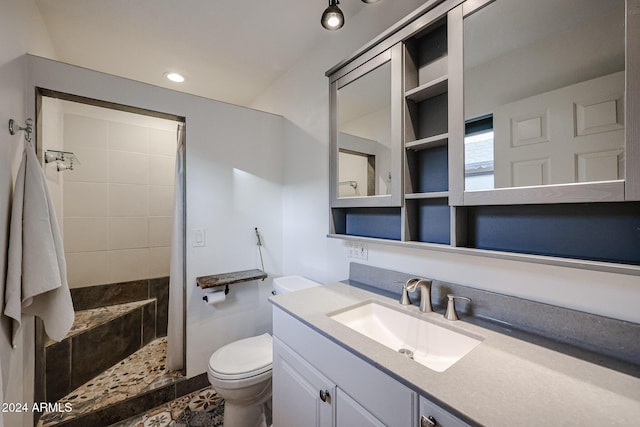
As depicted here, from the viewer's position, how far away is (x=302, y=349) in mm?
1080

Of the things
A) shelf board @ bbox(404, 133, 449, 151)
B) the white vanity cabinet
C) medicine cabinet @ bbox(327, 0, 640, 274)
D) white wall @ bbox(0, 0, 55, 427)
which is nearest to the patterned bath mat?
white wall @ bbox(0, 0, 55, 427)

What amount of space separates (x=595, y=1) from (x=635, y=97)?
1.06ft

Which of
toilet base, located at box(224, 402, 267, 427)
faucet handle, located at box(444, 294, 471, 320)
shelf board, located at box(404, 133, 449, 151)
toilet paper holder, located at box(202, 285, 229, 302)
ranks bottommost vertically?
toilet base, located at box(224, 402, 267, 427)

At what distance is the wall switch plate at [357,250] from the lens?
1.52 metres

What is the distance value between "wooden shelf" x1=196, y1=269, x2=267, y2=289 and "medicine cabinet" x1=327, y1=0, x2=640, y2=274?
1234mm

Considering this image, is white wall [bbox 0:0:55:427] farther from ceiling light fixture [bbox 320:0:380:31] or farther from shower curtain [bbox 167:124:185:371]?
ceiling light fixture [bbox 320:0:380:31]

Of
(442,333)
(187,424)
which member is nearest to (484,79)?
(442,333)

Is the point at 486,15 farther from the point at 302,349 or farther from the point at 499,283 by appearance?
the point at 302,349

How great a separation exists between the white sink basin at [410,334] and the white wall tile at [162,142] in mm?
2741

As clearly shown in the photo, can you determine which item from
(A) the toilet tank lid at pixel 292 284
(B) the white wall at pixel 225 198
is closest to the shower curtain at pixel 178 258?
(B) the white wall at pixel 225 198

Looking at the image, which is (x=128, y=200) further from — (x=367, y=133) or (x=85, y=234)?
(x=367, y=133)

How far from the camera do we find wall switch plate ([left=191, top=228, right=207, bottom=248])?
1.88 metres

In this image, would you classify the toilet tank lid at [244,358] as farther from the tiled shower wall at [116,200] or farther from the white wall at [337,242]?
the tiled shower wall at [116,200]

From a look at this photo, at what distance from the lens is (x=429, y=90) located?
1122mm
